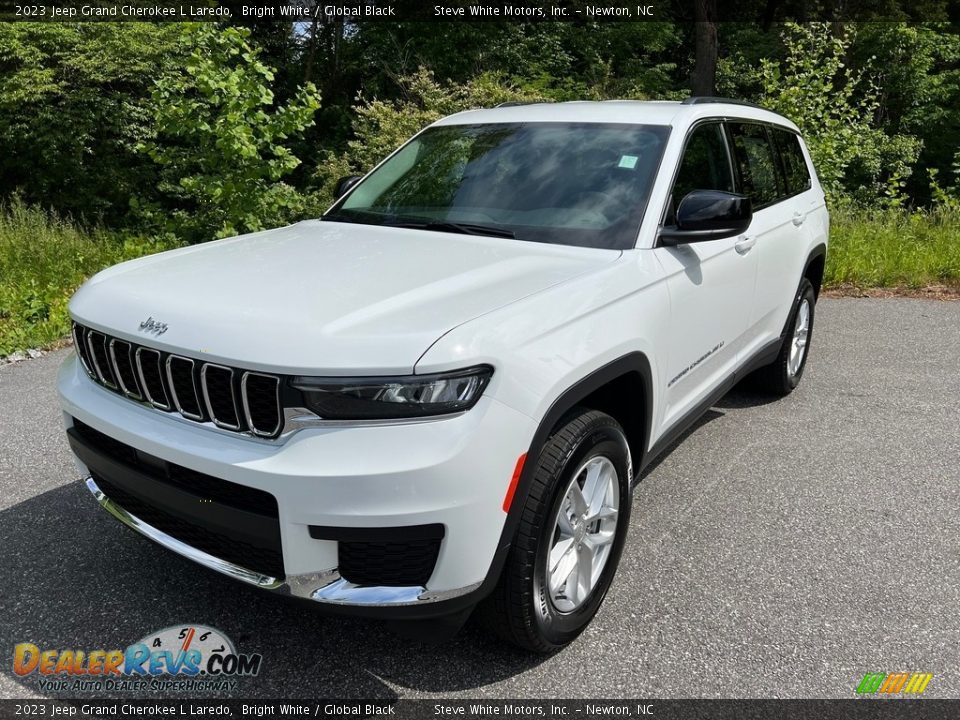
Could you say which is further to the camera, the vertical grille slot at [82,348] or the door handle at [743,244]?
the door handle at [743,244]

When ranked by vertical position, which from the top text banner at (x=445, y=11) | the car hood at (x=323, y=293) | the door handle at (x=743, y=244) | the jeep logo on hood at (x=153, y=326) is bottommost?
the door handle at (x=743, y=244)

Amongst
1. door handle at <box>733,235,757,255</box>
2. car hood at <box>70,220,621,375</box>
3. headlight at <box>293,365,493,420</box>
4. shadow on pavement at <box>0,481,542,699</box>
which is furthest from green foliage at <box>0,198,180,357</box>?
door handle at <box>733,235,757,255</box>

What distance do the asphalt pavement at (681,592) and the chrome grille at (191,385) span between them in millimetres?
533

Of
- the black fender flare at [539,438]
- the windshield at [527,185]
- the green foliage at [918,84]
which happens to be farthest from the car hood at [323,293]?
the green foliage at [918,84]

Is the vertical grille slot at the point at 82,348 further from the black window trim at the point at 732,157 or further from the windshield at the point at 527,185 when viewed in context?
the black window trim at the point at 732,157

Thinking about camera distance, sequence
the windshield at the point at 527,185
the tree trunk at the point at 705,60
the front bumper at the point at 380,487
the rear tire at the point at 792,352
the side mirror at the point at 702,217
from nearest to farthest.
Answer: the front bumper at the point at 380,487 → the side mirror at the point at 702,217 → the windshield at the point at 527,185 → the rear tire at the point at 792,352 → the tree trunk at the point at 705,60

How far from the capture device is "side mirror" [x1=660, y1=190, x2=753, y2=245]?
9.89ft

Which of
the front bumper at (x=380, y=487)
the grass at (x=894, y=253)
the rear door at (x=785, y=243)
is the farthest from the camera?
the grass at (x=894, y=253)

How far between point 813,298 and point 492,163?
2.92m

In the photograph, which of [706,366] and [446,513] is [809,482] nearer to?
[706,366]

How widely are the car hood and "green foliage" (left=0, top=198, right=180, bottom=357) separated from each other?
3884mm

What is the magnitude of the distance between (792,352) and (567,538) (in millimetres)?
3189

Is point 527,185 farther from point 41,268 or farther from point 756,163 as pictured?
point 41,268

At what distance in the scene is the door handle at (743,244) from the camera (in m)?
3.69
